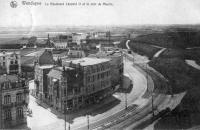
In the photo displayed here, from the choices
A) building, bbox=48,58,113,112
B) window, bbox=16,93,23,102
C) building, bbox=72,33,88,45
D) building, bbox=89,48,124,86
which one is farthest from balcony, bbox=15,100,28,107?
building, bbox=72,33,88,45

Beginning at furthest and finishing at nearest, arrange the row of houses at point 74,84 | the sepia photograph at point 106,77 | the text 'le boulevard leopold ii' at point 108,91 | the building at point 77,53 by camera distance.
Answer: the building at point 77,53
the row of houses at point 74,84
the text 'le boulevard leopold ii' at point 108,91
the sepia photograph at point 106,77

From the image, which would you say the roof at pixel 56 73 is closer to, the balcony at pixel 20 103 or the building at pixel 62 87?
the building at pixel 62 87

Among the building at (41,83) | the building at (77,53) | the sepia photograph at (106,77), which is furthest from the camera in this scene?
the building at (77,53)

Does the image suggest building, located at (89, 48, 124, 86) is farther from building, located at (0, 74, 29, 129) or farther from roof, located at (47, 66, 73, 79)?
building, located at (0, 74, 29, 129)

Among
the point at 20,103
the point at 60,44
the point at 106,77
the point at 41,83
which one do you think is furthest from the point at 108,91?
the point at 60,44

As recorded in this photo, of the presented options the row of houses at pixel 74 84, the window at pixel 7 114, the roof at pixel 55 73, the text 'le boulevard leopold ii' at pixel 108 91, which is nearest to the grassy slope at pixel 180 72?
the text 'le boulevard leopold ii' at pixel 108 91

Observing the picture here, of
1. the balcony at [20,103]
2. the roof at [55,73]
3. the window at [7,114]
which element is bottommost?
the window at [7,114]

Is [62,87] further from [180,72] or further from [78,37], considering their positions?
[78,37]
